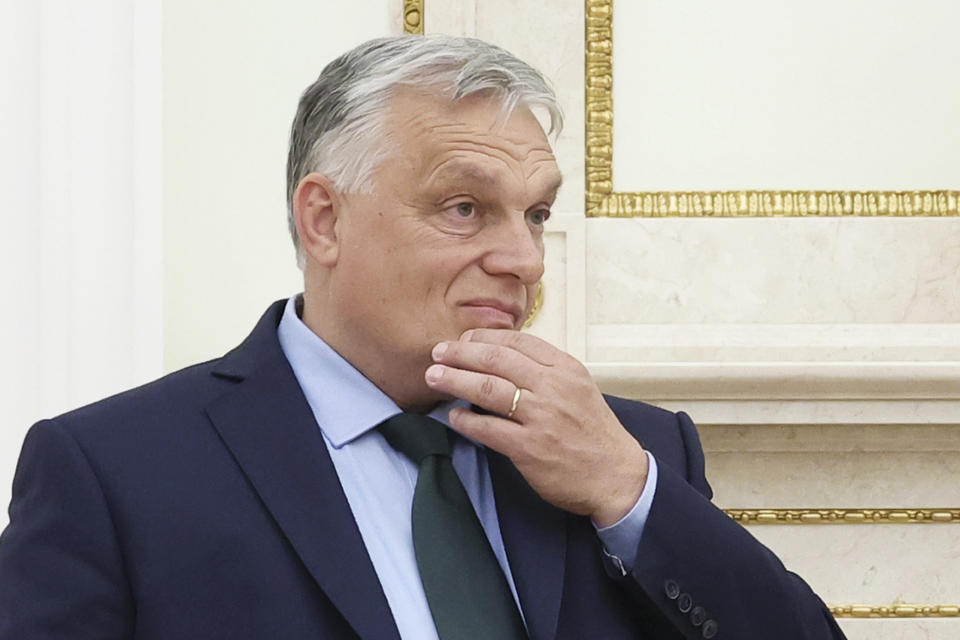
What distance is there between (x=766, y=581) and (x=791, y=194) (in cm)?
133

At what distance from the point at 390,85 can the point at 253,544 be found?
0.58m

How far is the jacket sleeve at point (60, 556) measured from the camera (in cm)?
143

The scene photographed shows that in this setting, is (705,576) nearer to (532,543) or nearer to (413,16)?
(532,543)

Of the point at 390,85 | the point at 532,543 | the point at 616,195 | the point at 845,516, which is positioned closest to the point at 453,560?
the point at 532,543

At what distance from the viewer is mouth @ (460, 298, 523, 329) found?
1658mm

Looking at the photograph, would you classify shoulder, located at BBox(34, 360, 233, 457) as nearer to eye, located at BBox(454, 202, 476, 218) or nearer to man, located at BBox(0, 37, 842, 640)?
man, located at BBox(0, 37, 842, 640)

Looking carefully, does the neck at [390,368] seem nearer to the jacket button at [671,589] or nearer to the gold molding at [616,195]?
the jacket button at [671,589]

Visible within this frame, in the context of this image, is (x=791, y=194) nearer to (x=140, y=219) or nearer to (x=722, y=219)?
(x=722, y=219)

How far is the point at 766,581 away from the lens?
1654mm

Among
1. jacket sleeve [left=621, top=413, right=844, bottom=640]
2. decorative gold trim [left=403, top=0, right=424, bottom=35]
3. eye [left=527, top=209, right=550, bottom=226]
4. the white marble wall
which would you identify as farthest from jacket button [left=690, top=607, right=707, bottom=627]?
decorative gold trim [left=403, top=0, right=424, bottom=35]

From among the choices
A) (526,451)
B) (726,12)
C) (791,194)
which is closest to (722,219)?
(791,194)

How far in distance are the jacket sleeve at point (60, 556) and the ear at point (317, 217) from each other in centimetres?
40

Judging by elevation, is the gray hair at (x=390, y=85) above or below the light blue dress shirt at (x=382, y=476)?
above

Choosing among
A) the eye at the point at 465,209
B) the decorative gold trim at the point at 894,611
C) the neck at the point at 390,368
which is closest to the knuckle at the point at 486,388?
the neck at the point at 390,368
